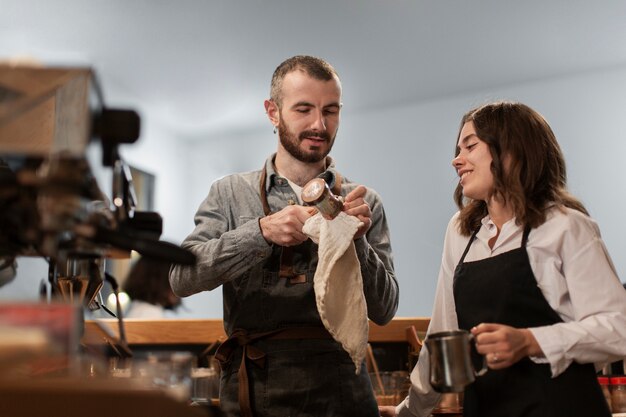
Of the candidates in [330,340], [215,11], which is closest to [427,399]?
[330,340]

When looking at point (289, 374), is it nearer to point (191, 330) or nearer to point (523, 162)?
point (523, 162)

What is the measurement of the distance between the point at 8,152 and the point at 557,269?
42.3 inches

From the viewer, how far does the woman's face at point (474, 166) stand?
65.1 inches

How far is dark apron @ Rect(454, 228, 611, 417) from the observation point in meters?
1.44

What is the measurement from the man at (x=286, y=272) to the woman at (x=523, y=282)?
0.17 meters

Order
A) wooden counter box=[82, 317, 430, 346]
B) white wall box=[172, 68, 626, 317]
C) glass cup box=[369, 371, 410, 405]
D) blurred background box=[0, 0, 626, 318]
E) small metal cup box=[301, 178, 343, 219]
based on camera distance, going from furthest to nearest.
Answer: white wall box=[172, 68, 626, 317], blurred background box=[0, 0, 626, 318], wooden counter box=[82, 317, 430, 346], glass cup box=[369, 371, 410, 405], small metal cup box=[301, 178, 343, 219]

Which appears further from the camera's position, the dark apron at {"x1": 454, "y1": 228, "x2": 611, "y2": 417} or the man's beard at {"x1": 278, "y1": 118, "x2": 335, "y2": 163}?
the man's beard at {"x1": 278, "y1": 118, "x2": 335, "y2": 163}

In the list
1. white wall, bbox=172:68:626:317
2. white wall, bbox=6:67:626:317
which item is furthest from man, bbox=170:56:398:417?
white wall, bbox=172:68:626:317

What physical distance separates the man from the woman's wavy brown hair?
0.99ft

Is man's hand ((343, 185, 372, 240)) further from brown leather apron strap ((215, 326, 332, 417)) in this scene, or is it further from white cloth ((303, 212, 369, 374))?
brown leather apron strap ((215, 326, 332, 417))

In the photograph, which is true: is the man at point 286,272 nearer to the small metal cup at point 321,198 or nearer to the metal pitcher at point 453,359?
the small metal cup at point 321,198

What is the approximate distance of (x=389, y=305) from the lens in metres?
1.78

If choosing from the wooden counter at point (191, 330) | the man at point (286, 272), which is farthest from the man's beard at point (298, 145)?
the wooden counter at point (191, 330)

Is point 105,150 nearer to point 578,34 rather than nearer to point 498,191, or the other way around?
point 498,191
